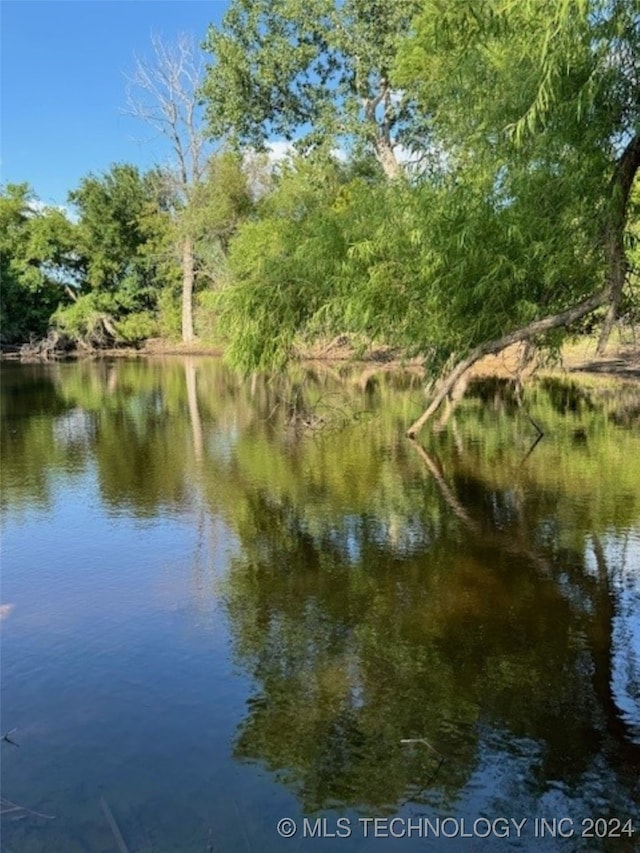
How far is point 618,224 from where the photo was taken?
802 centimetres

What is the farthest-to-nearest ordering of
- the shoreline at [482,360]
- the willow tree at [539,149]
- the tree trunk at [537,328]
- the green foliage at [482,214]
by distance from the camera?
the shoreline at [482,360] → the tree trunk at [537,328] → the green foliage at [482,214] → the willow tree at [539,149]

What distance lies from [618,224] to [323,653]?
17.7 feet

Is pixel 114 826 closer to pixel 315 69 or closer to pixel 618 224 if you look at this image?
pixel 618 224

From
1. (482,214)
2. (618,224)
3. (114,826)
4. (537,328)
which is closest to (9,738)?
(114,826)

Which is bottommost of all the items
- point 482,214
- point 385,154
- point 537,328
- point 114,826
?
point 114,826

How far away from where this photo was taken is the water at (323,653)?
4.14 metres

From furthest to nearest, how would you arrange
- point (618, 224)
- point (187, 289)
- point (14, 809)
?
point (187, 289)
point (618, 224)
point (14, 809)

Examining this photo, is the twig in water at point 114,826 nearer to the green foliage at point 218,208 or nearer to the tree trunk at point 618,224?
the tree trunk at point 618,224

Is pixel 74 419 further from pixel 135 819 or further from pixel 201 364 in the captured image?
pixel 201 364

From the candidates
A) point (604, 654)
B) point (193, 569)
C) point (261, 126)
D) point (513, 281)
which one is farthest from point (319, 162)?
point (604, 654)

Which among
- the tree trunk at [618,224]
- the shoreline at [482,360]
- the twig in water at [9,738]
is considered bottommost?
the twig in water at [9,738]

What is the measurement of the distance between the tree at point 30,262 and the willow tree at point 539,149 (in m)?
37.2

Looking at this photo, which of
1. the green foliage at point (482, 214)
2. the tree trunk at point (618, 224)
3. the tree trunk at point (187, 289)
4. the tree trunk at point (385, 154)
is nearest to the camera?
the green foliage at point (482, 214)

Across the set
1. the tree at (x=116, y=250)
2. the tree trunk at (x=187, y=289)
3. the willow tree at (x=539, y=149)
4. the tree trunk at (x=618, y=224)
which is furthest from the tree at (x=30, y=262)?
the tree trunk at (x=618, y=224)
